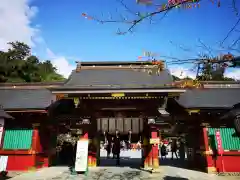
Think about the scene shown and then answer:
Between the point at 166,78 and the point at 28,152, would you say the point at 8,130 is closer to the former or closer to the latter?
the point at 28,152

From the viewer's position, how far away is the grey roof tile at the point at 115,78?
13.7 meters

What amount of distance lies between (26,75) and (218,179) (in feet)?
126

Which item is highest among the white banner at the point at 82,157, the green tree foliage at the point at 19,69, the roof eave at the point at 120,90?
the green tree foliage at the point at 19,69

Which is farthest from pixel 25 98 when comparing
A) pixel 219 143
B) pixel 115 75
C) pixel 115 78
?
pixel 219 143

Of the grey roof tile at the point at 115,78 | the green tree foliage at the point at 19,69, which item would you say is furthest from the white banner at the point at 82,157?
the green tree foliage at the point at 19,69

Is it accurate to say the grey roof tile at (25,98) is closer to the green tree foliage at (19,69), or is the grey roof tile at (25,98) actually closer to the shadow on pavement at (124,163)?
the shadow on pavement at (124,163)

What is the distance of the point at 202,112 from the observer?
1201cm

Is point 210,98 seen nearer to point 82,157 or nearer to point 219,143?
point 219,143

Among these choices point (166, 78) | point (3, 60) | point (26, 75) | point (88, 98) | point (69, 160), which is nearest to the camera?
point (88, 98)

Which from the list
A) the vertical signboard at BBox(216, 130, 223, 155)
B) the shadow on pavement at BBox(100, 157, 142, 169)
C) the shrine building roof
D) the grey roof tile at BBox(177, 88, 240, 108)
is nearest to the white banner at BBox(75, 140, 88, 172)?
the shadow on pavement at BBox(100, 157, 142, 169)

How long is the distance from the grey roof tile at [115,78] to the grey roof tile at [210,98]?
160cm

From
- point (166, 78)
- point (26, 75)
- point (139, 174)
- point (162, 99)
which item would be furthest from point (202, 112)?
point (26, 75)

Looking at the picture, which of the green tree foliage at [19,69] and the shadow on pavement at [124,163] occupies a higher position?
the green tree foliage at [19,69]

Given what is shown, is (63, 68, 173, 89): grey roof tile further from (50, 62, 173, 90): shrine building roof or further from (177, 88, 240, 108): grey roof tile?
(177, 88, 240, 108): grey roof tile
